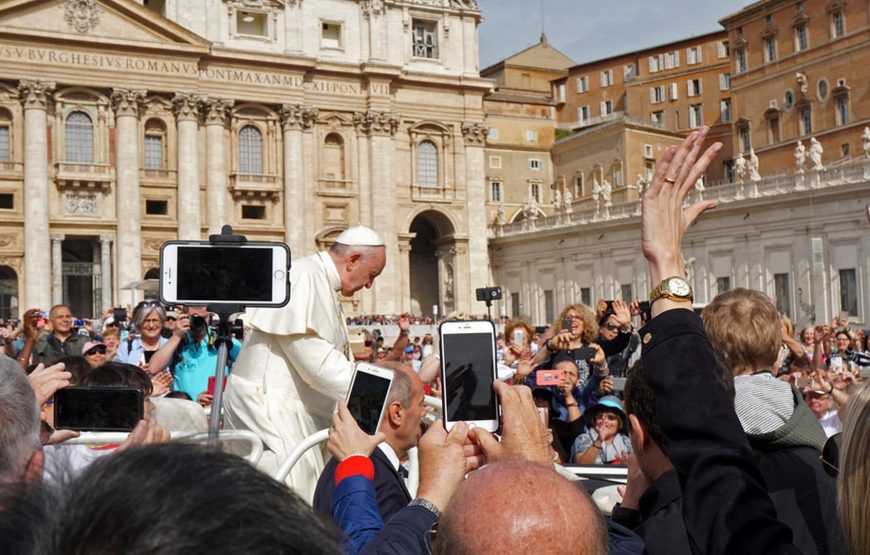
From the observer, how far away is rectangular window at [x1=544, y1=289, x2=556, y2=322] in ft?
134

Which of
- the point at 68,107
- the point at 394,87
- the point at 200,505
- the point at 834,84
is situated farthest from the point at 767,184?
the point at 200,505

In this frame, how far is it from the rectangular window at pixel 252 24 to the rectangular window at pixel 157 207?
8636 mm

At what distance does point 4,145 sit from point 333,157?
14216mm

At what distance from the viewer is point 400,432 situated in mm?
3279

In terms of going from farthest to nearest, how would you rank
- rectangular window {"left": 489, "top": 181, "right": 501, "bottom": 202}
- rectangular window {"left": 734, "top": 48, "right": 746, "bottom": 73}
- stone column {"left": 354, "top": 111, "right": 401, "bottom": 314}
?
1. rectangular window {"left": 489, "top": 181, "right": 501, "bottom": 202}
2. rectangular window {"left": 734, "top": 48, "right": 746, "bottom": 73}
3. stone column {"left": 354, "top": 111, "right": 401, "bottom": 314}

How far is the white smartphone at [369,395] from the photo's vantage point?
2904 millimetres

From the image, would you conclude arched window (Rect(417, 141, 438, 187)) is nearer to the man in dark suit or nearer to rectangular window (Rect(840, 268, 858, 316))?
rectangular window (Rect(840, 268, 858, 316))

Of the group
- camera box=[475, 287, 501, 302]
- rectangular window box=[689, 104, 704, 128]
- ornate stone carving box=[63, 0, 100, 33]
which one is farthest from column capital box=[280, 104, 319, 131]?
camera box=[475, 287, 501, 302]

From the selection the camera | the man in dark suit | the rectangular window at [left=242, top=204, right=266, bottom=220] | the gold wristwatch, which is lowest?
the man in dark suit

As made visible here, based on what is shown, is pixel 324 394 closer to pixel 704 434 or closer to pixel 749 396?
pixel 749 396

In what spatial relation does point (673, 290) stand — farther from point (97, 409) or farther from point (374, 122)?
point (374, 122)

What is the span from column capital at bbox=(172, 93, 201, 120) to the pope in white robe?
35.6 meters

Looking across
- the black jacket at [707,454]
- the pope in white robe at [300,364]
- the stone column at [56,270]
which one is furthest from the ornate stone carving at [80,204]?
the black jacket at [707,454]

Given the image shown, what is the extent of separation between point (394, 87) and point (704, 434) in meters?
42.1
